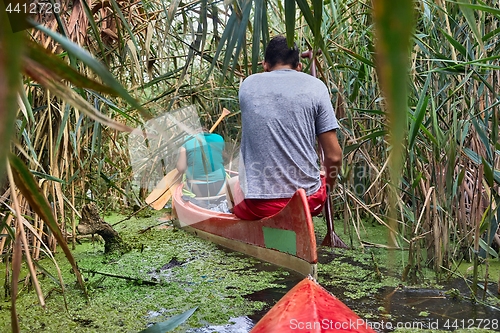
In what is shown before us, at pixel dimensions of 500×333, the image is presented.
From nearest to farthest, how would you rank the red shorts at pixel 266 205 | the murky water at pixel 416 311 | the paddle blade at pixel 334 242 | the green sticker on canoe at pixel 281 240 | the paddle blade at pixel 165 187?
the murky water at pixel 416 311 → the green sticker on canoe at pixel 281 240 → the red shorts at pixel 266 205 → the paddle blade at pixel 334 242 → the paddle blade at pixel 165 187

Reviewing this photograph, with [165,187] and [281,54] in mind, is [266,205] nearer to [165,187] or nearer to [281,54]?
[281,54]

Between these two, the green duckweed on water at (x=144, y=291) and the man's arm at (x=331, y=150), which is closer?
the green duckweed on water at (x=144, y=291)

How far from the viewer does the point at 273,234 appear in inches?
92.4

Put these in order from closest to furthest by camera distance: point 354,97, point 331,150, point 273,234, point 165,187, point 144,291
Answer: point 144,291 → point 354,97 → point 273,234 → point 331,150 → point 165,187

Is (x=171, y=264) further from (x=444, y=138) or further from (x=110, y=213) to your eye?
(x=110, y=213)

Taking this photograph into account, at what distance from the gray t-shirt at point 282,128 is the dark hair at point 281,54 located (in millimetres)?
51

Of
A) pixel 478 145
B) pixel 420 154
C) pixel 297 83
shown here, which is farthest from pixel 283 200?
pixel 478 145

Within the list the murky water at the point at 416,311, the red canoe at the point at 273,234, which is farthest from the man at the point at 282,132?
the murky water at the point at 416,311

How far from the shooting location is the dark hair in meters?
2.34

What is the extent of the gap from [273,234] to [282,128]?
0.53m

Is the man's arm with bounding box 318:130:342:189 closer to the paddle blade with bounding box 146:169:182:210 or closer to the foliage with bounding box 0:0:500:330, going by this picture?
the foliage with bounding box 0:0:500:330

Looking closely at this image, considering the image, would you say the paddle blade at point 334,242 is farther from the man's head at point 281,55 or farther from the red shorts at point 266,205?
the man's head at point 281,55

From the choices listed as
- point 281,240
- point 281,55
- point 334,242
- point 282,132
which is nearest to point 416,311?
point 281,240

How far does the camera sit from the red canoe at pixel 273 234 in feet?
6.51
